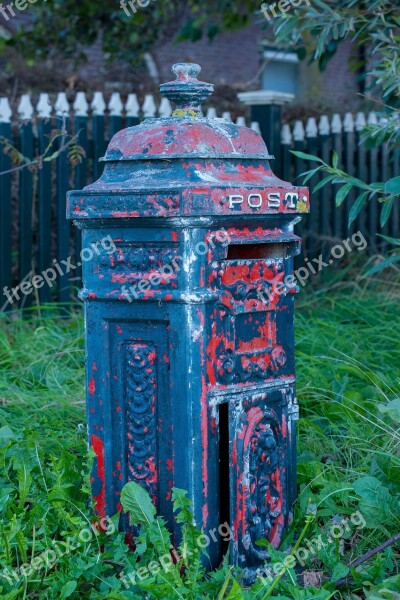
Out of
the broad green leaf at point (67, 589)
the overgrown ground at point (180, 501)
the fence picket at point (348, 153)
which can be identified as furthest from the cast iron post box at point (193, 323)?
the fence picket at point (348, 153)

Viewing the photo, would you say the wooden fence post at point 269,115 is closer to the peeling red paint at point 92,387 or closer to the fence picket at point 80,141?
the fence picket at point 80,141

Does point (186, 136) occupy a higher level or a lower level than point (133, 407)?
higher

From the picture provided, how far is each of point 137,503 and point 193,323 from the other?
0.61m

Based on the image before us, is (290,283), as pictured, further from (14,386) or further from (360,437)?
(14,386)

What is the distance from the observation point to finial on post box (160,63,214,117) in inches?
120

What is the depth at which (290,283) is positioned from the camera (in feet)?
10.4

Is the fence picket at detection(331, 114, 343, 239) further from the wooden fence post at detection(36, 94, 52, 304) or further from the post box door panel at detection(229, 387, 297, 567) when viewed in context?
the post box door panel at detection(229, 387, 297, 567)

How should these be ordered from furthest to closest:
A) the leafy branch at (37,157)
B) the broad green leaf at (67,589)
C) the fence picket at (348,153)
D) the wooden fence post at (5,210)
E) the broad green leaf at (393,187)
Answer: the fence picket at (348,153) < the wooden fence post at (5,210) < the leafy branch at (37,157) < the broad green leaf at (393,187) < the broad green leaf at (67,589)

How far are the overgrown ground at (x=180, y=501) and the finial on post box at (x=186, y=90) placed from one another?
1224mm

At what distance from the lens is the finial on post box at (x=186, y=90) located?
3.05 metres

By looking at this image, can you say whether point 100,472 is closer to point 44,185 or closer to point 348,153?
point 44,185

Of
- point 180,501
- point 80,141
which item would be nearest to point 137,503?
point 180,501

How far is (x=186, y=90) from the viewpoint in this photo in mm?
3049

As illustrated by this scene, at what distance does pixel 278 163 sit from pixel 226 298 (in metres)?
4.45
